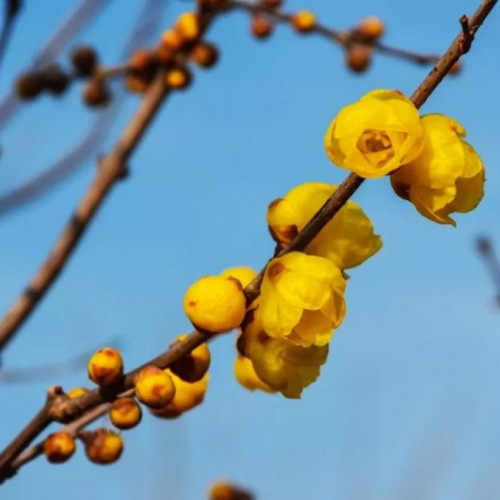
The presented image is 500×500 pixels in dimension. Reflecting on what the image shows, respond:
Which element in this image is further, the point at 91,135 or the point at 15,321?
the point at 91,135

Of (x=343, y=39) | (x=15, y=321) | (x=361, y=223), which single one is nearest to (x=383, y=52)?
(x=343, y=39)

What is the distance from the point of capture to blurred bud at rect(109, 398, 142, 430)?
137 centimetres

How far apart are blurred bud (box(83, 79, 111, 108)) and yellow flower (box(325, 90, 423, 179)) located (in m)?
2.28

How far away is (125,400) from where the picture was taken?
1388 mm

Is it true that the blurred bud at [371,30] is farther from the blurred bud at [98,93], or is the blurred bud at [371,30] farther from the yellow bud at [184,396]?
the yellow bud at [184,396]

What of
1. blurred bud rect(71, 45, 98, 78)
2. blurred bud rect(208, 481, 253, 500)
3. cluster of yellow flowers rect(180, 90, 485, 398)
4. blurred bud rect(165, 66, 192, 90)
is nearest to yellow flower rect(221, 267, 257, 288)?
cluster of yellow flowers rect(180, 90, 485, 398)

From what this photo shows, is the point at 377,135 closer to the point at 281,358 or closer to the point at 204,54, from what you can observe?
the point at 281,358

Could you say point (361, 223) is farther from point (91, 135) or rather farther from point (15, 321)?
point (91, 135)

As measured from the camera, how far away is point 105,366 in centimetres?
132

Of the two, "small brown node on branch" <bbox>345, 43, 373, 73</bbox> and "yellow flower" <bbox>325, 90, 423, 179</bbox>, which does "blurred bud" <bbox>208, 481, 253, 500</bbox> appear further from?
"small brown node on branch" <bbox>345, 43, 373, 73</bbox>

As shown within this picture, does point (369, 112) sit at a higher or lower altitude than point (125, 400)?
higher

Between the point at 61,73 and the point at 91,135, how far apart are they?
0.61 metres

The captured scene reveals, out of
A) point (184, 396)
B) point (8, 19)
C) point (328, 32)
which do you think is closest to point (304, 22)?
point (328, 32)

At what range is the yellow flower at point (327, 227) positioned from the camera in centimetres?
131
